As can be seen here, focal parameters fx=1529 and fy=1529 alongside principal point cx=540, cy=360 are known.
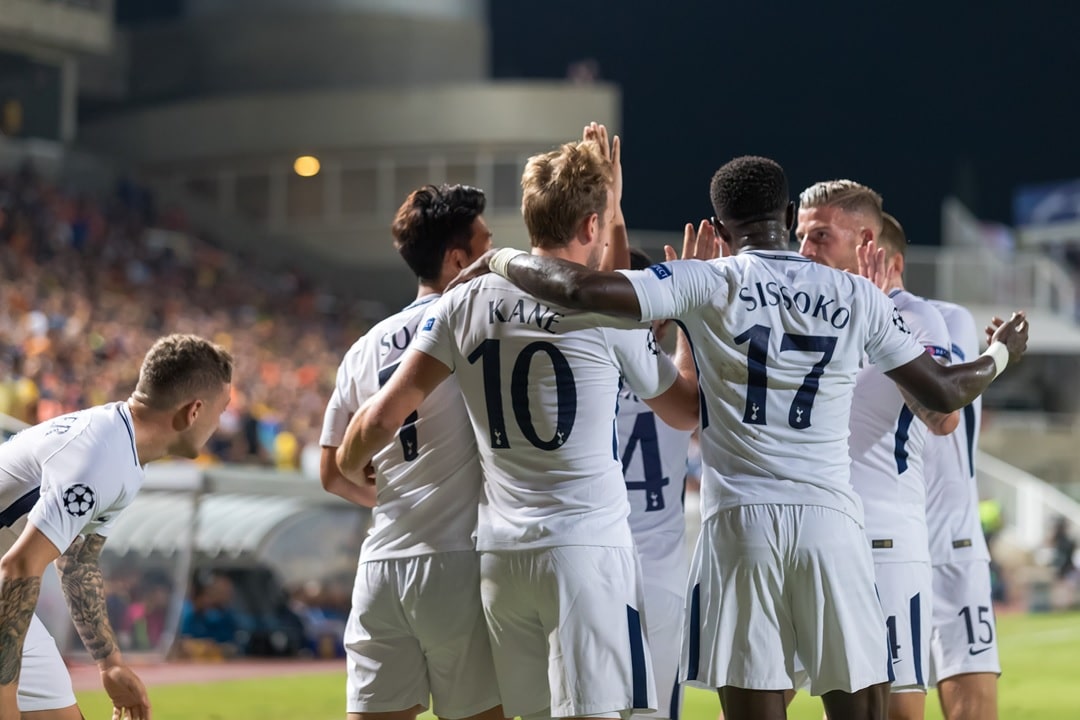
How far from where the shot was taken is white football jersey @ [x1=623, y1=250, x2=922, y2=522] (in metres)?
4.63

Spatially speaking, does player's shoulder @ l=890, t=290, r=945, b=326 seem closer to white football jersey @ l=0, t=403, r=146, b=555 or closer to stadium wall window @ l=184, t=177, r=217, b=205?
white football jersey @ l=0, t=403, r=146, b=555

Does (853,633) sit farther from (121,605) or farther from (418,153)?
(418,153)

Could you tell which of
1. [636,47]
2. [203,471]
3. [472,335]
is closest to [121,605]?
[203,471]

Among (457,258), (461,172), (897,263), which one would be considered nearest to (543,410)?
(457,258)

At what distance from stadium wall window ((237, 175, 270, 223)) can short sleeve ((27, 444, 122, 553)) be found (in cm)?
3584

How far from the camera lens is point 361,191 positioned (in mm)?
39156

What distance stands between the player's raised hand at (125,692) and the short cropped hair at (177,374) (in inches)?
32.6

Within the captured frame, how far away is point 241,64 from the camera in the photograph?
41.7 metres

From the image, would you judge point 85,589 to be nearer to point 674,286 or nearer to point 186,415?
point 186,415

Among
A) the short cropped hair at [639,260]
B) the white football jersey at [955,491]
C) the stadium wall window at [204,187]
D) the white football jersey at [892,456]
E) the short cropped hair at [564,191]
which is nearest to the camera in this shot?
the short cropped hair at [564,191]

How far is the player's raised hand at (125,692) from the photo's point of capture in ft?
15.4

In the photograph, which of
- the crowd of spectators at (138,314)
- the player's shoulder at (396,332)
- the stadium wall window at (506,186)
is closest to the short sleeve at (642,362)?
the player's shoulder at (396,332)

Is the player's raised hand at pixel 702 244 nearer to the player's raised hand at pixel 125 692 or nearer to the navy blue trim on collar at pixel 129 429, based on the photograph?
the navy blue trim on collar at pixel 129 429

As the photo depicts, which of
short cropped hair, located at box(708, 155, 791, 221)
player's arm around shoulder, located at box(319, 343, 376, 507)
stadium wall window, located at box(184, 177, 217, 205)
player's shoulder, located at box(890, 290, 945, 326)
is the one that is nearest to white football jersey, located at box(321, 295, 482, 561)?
player's arm around shoulder, located at box(319, 343, 376, 507)
